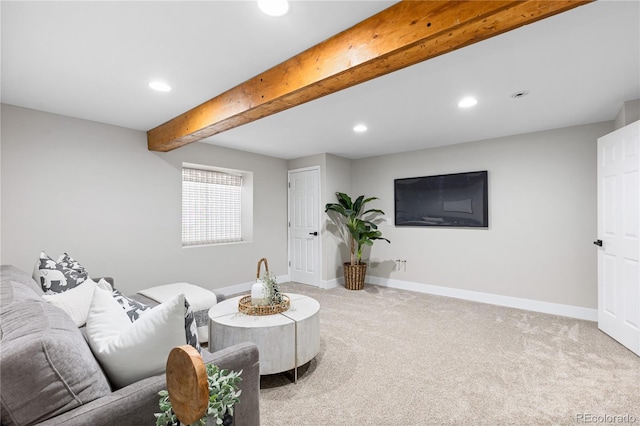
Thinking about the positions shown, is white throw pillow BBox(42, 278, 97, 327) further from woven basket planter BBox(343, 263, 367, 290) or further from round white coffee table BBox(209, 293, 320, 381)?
woven basket planter BBox(343, 263, 367, 290)

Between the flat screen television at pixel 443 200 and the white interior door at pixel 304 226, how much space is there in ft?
4.50

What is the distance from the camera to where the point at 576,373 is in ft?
7.54

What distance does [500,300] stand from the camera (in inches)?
159

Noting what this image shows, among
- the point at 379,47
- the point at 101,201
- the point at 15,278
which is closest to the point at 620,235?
the point at 379,47

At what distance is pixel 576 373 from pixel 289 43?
3148mm

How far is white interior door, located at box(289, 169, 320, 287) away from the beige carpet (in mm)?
1737

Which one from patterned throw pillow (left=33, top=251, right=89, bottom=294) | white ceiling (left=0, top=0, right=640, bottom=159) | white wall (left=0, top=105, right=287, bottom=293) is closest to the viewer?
white ceiling (left=0, top=0, right=640, bottom=159)

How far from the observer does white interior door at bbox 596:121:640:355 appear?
264cm

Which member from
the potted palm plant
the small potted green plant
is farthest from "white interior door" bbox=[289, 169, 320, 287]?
the small potted green plant

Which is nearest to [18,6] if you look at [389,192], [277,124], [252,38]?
[252,38]

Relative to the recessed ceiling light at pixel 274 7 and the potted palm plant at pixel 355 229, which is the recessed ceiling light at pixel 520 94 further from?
the potted palm plant at pixel 355 229

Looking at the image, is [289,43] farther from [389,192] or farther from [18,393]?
[389,192]

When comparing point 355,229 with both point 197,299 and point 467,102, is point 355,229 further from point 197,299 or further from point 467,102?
point 197,299

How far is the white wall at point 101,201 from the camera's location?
9.55 ft
